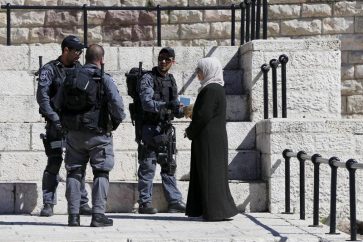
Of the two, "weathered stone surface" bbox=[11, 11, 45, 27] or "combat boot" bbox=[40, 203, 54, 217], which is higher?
"weathered stone surface" bbox=[11, 11, 45, 27]

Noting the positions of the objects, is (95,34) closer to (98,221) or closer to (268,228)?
(98,221)

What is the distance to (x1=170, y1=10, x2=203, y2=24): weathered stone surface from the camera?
810 inches

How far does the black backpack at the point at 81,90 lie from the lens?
11570 millimetres

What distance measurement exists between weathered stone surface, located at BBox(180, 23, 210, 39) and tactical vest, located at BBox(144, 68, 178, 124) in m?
7.48

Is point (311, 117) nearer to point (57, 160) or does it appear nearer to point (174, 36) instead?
point (57, 160)

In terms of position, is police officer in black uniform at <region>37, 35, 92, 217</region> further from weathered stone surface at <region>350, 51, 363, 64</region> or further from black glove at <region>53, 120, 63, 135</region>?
weathered stone surface at <region>350, 51, 363, 64</region>

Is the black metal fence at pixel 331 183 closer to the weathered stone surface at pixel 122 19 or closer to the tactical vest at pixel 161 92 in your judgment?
the tactical vest at pixel 161 92

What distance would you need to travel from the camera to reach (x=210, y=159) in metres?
12.4

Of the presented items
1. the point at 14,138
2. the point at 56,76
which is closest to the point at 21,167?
the point at 14,138

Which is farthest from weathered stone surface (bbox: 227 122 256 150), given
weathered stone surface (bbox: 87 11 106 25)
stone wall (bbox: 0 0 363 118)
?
weathered stone surface (bbox: 87 11 106 25)

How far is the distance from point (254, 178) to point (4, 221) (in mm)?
3120

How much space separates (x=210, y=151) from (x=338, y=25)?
875cm

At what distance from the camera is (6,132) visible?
14070mm

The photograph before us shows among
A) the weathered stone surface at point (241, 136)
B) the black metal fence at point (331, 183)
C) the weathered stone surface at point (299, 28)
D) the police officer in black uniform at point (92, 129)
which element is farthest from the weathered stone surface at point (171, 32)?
the police officer in black uniform at point (92, 129)
